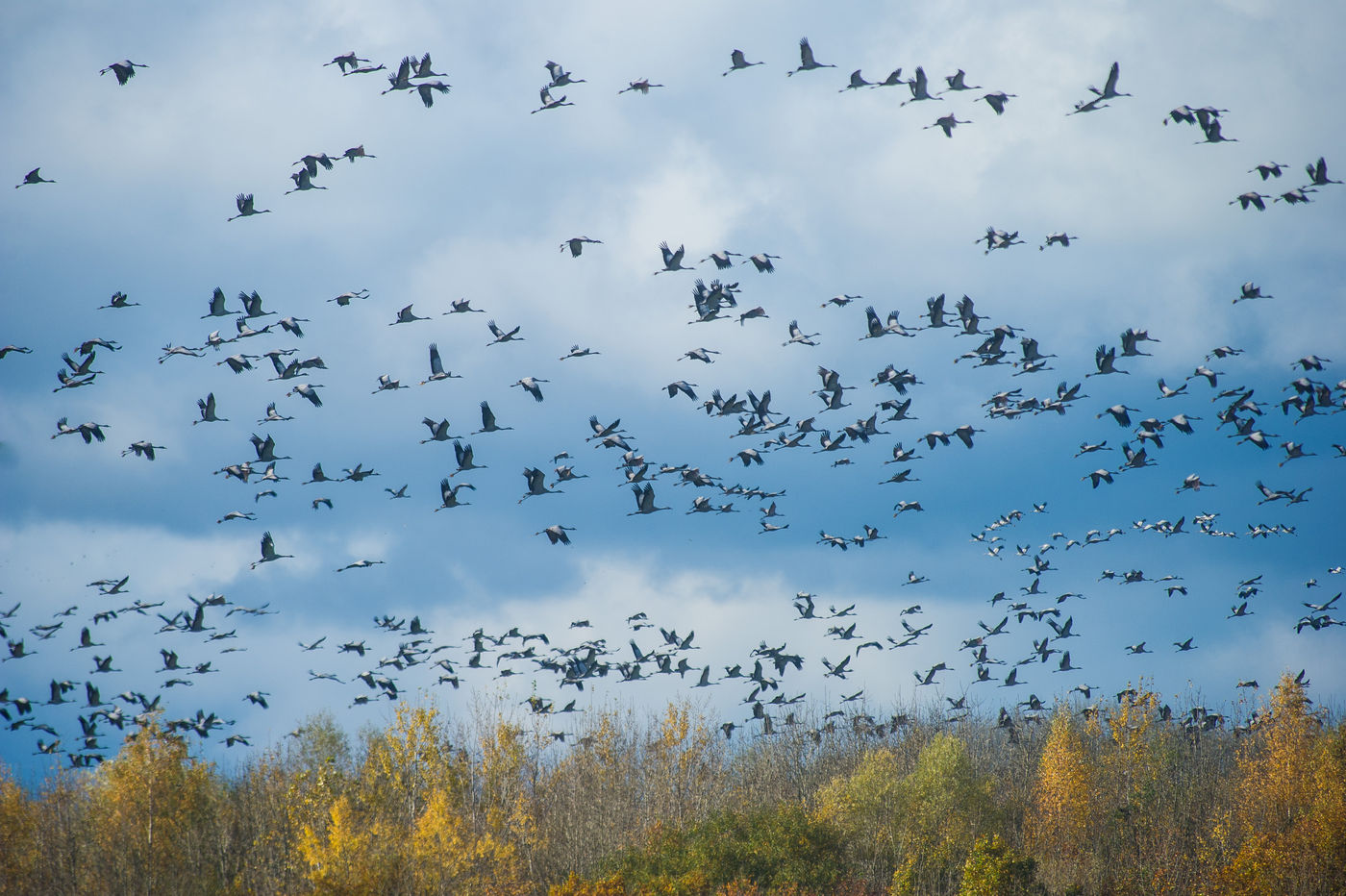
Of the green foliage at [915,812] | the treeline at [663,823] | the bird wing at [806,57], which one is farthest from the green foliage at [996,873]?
the bird wing at [806,57]

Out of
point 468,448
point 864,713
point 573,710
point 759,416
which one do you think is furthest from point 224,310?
point 864,713

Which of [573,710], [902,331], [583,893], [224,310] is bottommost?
[583,893]

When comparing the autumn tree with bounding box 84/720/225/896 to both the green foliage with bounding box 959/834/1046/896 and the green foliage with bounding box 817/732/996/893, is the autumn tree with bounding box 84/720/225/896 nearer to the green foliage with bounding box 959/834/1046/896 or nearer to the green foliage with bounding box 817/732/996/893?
the green foliage with bounding box 817/732/996/893

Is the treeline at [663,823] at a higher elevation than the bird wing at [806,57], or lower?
lower

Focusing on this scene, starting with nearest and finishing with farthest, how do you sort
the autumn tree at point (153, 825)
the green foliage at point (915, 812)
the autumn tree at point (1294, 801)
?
1. the autumn tree at point (153, 825)
2. the autumn tree at point (1294, 801)
3. the green foliage at point (915, 812)

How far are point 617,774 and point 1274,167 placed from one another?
32004mm

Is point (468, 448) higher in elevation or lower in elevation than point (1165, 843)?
higher

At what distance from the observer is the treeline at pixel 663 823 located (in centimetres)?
3014

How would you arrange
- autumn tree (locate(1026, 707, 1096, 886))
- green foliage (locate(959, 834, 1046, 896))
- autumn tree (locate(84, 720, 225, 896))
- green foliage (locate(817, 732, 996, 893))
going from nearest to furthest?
1. green foliage (locate(959, 834, 1046, 896))
2. autumn tree (locate(84, 720, 225, 896))
3. green foliage (locate(817, 732, 996, 893))
4. autumn tree (locate(1026, 707, 1096, 886))

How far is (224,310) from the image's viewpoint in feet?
123

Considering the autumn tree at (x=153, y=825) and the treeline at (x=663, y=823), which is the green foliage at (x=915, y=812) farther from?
the autumn tree at (x=153, y=825)

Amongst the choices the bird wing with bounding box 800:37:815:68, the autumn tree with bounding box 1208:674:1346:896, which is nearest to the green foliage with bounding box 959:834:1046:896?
the autumn tree with bounding box 1208:674:1346:896

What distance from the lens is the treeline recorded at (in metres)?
30.1

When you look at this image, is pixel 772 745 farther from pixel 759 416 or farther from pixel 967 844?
pixel 759 416
